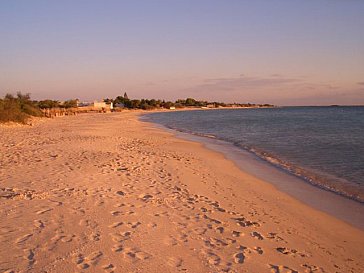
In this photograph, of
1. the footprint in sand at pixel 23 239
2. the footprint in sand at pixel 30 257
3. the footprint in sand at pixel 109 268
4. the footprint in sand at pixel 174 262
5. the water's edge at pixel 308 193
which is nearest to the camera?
the footprint in sand at pixel 109 268

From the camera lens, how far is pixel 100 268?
4.57 meters

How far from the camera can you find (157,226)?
6.29m

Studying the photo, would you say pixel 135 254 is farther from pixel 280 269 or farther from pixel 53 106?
pixel 53 106

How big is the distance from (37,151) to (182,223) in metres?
10.7

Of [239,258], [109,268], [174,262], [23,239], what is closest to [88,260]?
[109,268]

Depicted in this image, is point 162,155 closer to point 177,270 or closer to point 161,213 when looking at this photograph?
point 161,213

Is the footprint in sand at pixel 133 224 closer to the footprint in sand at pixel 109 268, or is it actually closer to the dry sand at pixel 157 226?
the dry sand at pixel 157 226

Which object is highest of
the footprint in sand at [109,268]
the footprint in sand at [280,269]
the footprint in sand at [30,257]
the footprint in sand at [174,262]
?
the footprint in sand at [30,257]

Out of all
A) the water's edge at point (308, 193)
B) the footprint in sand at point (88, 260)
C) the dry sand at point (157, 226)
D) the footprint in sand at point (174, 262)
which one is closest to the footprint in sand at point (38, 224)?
the dry sand at point (157, 226)

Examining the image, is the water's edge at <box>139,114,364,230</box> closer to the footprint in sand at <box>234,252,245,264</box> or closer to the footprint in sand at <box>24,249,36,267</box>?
the footprint in sand at <box>234,252,245,264</box>

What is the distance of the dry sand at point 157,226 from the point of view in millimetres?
4898

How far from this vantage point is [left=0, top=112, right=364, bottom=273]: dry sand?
490 centimetres

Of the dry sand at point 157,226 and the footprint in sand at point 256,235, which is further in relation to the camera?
the footprint in sand at point 256,235

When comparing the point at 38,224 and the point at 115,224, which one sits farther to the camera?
the point at 115,224
